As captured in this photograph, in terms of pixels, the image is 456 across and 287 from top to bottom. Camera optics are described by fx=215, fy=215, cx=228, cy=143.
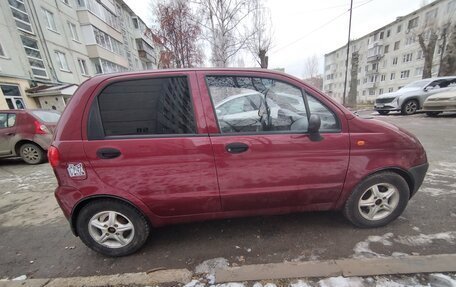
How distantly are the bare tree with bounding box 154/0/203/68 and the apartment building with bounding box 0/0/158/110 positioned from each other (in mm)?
6645

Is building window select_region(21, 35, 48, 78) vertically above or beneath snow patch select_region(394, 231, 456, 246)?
above

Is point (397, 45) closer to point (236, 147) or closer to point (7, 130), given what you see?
point (236, 147)

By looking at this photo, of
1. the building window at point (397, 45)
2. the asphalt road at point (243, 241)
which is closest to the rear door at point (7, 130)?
the asphalt road at point (243, 241)

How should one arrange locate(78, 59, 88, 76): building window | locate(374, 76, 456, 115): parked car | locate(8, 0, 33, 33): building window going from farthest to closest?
locate(78, 59, 88, 76): building window → locate(8, 0, 33, 33): building window → locate(374, 76, 456, 115): parked car

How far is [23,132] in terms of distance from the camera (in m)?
5.82

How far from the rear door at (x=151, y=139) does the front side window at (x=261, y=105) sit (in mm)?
266

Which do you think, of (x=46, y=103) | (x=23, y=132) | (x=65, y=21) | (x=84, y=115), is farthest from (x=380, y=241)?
(x=65, y=21)

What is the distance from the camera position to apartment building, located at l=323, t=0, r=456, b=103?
26980 millimetres

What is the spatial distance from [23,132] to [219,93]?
6.58m

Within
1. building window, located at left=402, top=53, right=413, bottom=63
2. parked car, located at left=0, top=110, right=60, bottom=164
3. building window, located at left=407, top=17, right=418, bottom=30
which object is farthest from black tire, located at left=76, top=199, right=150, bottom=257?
building window, located at left=402, top=53, right=413, bottom=63

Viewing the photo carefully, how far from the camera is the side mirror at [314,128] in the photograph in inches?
77.9

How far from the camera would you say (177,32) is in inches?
547

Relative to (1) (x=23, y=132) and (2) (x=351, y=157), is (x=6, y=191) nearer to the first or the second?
(1) (x=23, y=132)

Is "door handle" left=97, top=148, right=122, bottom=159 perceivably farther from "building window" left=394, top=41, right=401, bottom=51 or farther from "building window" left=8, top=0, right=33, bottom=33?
"building window" left=394, top=41, right=401, bottom=51
